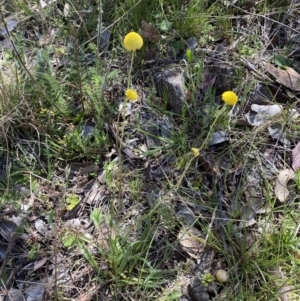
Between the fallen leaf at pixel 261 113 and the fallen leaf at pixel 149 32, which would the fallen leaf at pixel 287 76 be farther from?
the fallen leaf at pixel 149 32

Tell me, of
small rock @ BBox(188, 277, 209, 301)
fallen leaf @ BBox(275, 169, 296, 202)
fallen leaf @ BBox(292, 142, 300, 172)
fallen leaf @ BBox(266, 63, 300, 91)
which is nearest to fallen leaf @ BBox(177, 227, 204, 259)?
small rock @ BBox(188, 277, 209, 301)

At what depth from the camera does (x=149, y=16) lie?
2.04 metres

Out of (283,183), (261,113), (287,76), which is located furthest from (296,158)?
(287,76)

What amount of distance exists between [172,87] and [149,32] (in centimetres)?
31

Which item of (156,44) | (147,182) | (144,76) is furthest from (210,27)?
(147,182)

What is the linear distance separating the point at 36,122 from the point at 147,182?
51cm

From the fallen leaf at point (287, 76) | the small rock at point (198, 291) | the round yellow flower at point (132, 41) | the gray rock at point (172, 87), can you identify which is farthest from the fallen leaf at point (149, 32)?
the small rock at point (198, 291)

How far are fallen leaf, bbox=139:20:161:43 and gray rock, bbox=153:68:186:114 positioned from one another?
0.18m

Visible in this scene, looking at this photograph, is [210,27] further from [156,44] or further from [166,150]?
[166,150]

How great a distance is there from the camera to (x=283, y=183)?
1.67 metres

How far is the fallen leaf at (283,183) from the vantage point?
1633mm

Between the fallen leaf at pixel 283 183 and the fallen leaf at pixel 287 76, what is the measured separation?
1.34ft

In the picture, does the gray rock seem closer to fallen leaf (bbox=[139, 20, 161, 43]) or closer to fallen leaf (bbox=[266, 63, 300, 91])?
fallen leaf (bbox=[139, 20, 161, 43])

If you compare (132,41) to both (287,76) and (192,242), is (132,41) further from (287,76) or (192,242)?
(287,76)
